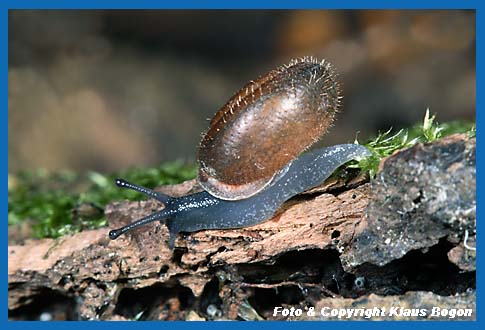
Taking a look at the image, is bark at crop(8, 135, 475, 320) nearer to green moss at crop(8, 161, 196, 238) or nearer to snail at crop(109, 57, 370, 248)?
snail at crop(109, 57, 370, 248)

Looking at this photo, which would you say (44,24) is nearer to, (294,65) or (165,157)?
(165,157)

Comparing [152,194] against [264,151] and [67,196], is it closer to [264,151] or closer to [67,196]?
[264,151]

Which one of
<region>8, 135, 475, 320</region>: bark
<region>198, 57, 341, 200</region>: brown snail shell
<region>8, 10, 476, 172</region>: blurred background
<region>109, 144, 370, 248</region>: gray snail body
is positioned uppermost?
<region>8, 10, 476, 172</region>: blurred background

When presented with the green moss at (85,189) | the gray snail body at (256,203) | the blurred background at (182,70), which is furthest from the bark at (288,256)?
the blurred background at (182,70)

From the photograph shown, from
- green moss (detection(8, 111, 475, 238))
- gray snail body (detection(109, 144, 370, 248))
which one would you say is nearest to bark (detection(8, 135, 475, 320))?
gray snail body (detection(109, 144, 370, 248))

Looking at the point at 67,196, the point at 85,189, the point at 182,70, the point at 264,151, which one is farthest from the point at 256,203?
the point at 182,70

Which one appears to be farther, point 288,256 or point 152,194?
point 152,194
